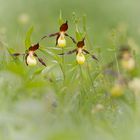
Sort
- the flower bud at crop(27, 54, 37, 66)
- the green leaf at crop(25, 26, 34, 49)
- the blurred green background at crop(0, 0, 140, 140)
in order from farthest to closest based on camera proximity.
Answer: the flower bud at crop(27, 54, 37, 66)
the green leaf at crop(25, 26, 34, 49)
the blurred green background at crop(0, 0, 140, 140)

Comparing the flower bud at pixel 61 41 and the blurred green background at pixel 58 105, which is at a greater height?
the flower bud at pixel 61 41

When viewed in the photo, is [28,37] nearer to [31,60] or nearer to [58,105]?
[31,60]

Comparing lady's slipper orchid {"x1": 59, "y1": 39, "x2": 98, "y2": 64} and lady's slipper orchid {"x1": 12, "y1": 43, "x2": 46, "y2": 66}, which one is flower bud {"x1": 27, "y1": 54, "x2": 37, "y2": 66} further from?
lady's slipper orchid {"x1": 59, "y1": 39, "x2": 98, "y2": 64}

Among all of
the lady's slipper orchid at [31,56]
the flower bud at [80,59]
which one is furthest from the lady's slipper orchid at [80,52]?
the lady's slipper orchid at [31,56]

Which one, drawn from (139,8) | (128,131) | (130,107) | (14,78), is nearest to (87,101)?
(130,107)

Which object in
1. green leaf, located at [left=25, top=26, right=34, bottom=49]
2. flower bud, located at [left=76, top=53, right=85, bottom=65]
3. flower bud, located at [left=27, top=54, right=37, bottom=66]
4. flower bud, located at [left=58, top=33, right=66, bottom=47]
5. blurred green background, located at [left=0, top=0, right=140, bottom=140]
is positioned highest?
flower bud, located at [left=58, top=33, right=66, bottom=47]

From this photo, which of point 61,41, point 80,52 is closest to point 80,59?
point 80,52

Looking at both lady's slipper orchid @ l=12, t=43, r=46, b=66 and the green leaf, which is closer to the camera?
the green leaf

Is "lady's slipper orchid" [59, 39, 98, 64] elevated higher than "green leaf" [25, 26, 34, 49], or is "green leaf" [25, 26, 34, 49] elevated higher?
"green leaf" [25, 26, 34, 49]

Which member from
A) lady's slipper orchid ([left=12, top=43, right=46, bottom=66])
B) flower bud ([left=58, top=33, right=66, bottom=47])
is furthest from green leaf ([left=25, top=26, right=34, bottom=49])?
flower bud ([left=58, top=33, right=66, bottom=47])

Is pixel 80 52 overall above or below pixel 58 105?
above

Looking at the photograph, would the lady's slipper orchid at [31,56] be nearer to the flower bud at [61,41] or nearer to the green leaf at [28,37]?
the green leaf at [28,37]
